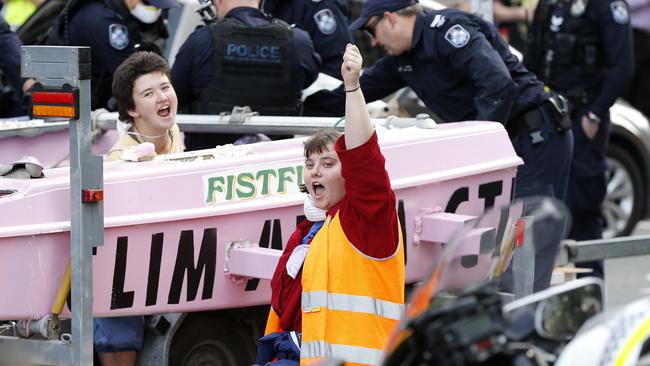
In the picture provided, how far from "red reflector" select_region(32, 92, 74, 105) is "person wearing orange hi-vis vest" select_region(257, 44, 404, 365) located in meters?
0.86

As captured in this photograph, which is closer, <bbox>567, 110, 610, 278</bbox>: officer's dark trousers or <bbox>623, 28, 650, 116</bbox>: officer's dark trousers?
<bbox>567, 110, 610, 278</bbox>: officer's dark trousers

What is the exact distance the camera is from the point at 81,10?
7.39 meters

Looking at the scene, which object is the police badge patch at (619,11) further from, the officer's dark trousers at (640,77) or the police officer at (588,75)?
the officer's dark trousers at (640,77)

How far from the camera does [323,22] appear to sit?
775cm

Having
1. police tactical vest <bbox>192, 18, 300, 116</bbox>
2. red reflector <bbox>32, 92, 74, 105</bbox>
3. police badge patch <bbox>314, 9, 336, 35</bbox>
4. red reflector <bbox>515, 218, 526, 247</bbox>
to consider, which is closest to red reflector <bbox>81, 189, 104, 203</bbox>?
red reflector <bbox>32, 92, 74, 105</bbox>

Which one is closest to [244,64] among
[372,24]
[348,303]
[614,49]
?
[372,24]

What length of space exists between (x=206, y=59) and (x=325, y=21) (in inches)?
51.4

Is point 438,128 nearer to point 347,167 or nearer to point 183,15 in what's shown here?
point 347,167

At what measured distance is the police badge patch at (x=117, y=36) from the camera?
726cm

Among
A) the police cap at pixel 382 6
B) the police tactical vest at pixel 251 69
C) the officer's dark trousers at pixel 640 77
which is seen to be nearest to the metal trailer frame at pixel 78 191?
the police tactical vest at pixel 251 69

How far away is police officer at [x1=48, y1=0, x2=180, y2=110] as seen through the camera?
7.27 meters

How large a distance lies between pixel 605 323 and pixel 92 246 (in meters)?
2.16

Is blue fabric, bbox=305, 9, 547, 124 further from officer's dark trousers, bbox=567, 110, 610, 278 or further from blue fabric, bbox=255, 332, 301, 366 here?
blue fabric, bbox=255, 332, 301, 366

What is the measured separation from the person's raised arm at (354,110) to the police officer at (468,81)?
2.27 m
